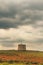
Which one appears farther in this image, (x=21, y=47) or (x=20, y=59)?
(x=21, y=47)

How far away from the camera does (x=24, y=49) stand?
2323 inches

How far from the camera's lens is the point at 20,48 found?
59688 millimetres

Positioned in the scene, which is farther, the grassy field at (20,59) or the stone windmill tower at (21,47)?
the stone windmill tower at (21,47)

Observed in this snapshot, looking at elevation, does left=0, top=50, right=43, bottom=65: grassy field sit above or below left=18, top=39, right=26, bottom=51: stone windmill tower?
below

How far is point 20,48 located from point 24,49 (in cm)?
139

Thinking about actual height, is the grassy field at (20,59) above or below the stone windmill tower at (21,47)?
below

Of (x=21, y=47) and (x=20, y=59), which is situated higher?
(x=21, y=47)

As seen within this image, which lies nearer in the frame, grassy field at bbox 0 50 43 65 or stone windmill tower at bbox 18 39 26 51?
grassy field at bbox 0 50 43 65
